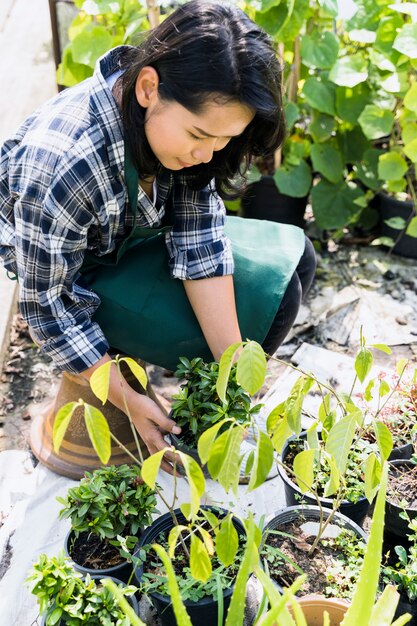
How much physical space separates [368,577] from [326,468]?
532 mm

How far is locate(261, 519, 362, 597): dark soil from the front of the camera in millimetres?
1327

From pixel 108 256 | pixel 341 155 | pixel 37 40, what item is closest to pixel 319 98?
pixel 341 155

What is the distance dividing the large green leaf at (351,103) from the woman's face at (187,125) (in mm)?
1433

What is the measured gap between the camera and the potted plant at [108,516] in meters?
1.30

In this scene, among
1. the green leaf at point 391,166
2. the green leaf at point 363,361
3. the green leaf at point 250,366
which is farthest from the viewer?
the green leaf at point 391,166

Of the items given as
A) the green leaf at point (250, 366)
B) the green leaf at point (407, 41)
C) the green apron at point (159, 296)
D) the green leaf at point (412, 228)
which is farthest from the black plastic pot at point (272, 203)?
the green leaf at point (250, 366)

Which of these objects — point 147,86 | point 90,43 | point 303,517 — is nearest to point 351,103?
point 90,43

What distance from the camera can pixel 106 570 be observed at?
1.32 metres

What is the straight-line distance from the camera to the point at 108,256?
1.69 meters

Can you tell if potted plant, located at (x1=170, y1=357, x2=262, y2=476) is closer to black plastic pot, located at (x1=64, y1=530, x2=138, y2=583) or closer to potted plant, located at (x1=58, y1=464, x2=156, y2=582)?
potted plant, located at (x1=58, y1=464, x2=156, y2=582)

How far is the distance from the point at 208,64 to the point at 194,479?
28.9 inches

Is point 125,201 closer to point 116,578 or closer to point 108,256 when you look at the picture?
point 108,256

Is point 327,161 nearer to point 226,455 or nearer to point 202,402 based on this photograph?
point 202,402

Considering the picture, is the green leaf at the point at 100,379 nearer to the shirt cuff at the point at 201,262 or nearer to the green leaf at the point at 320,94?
the shirt cuff at the point at 201,262
